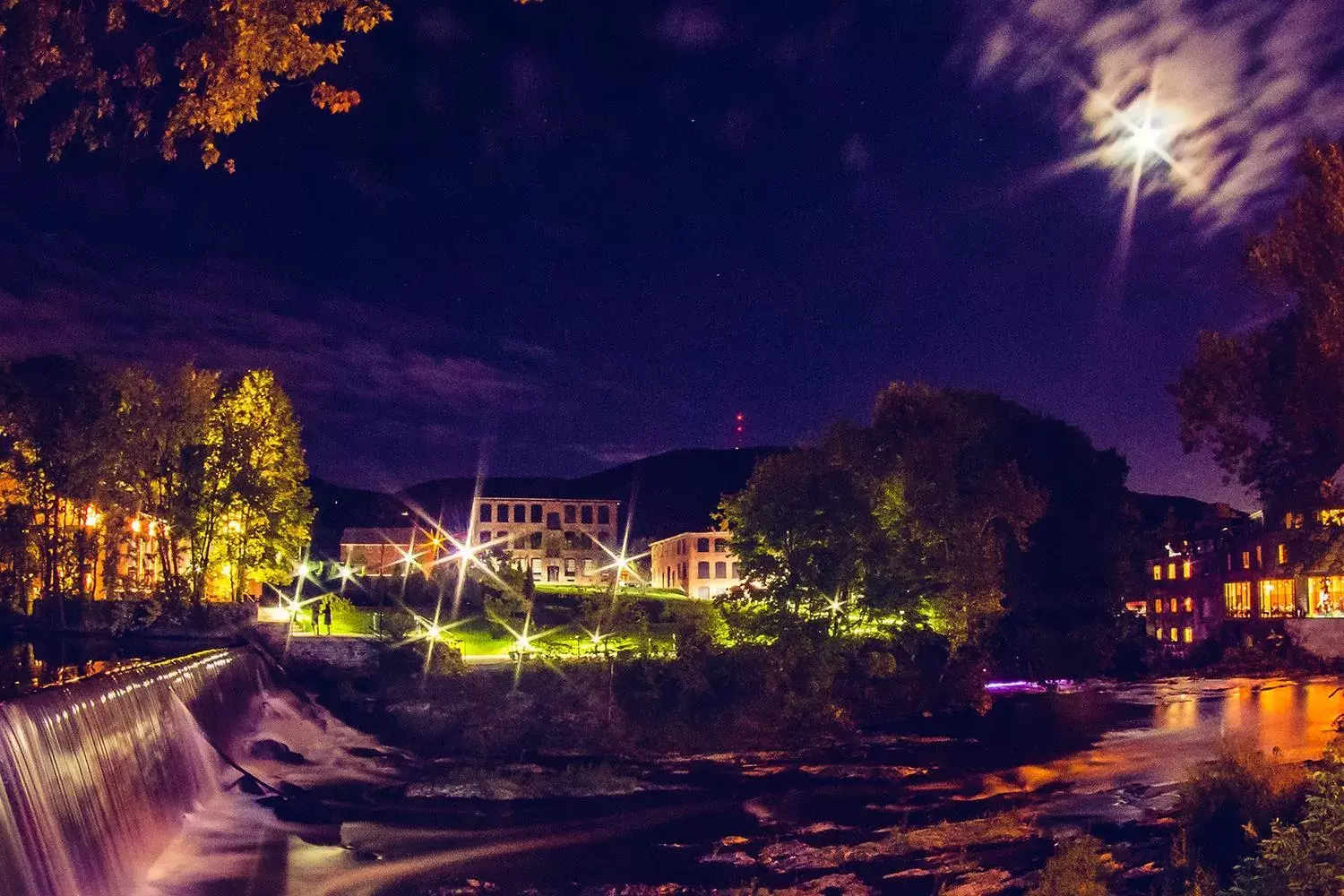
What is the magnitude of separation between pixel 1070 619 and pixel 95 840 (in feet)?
211

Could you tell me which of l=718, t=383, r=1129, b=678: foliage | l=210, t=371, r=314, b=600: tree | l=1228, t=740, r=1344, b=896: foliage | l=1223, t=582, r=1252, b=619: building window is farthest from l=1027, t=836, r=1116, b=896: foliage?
l=1223, t=582, r=1252, b=619: building window

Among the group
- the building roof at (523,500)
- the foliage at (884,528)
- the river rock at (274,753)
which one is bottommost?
the river rock at (274,753)

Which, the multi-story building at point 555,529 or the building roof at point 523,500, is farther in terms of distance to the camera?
the building roof at point 523,500

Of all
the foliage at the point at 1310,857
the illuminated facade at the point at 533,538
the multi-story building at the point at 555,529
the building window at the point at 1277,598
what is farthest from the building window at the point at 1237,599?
the foliage at the point at 1310,857

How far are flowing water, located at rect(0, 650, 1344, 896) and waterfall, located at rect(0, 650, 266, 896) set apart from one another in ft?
0.17

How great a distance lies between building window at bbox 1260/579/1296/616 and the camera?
313 feet

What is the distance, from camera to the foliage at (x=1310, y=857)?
13.7 m

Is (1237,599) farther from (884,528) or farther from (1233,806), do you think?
(1233,806)

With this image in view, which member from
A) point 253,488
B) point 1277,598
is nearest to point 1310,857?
point 253,488

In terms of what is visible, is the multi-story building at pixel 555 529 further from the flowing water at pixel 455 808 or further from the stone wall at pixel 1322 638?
the flowing water at pixel 455 808

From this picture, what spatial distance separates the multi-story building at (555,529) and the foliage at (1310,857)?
386 feet

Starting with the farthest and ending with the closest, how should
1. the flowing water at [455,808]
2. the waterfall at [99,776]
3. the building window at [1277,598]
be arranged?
the building window at [1277,598], the flowing water at [455,808], the waterfall at [99,776]

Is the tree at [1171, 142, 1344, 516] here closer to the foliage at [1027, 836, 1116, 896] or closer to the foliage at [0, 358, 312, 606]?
the foliage at [1027, 836, 1116, 896]

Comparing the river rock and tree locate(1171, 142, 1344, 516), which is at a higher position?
tree locate(1171, 142, 1344, 516)
